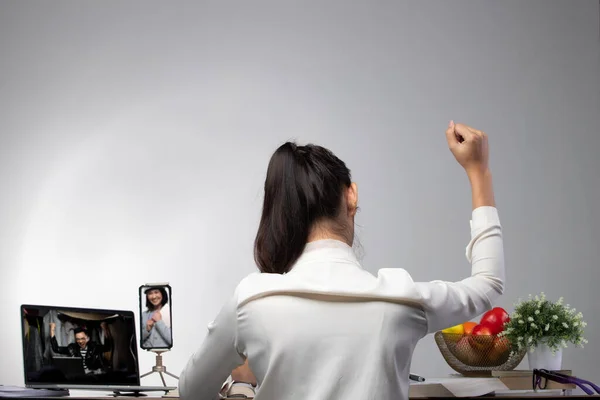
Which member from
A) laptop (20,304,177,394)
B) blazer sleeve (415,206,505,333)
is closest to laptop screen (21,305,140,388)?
laptop (20,304,177,394)

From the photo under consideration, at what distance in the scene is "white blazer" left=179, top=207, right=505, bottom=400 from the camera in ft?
2.92

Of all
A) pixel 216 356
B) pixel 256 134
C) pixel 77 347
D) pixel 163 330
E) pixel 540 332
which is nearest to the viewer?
pixel 216 356

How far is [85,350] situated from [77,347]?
3 centimetres

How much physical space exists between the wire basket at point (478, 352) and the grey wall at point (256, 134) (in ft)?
4.30

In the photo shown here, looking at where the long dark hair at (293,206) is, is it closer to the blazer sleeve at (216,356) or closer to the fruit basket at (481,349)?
the blazer sleeve at (216,356)

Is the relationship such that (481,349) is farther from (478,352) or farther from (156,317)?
(156,317)

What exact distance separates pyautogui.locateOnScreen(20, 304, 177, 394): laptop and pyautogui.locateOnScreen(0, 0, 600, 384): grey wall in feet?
3.03

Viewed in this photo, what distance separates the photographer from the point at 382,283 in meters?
0.91

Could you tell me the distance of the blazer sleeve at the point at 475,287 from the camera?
91 centimetres

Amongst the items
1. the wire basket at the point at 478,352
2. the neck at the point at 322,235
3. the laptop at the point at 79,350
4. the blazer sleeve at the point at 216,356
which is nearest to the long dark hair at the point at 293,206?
the neck at the point at 322,235

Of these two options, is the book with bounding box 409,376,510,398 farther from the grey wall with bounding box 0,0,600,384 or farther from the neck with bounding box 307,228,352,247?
the grey wall with bounding box 0,0,600,384

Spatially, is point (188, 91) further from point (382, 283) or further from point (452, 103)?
point (382, 283)

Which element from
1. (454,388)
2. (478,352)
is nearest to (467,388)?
(454,388)

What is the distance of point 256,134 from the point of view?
327cm
